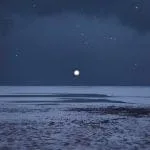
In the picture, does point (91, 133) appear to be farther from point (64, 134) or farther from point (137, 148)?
point (137, 148)

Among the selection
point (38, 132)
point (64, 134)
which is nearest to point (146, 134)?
point (64, 134)

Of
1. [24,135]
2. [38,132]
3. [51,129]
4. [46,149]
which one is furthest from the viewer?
[51,129]

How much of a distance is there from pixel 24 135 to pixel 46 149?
6641 mm

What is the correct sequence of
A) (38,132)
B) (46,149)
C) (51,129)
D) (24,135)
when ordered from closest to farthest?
1. (46,149)
2. (24,135)
3. (38,132)
4. (51,129)

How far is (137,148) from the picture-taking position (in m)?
22.8

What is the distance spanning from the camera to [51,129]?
32938mm

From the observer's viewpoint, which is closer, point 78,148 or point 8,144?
point 78,148

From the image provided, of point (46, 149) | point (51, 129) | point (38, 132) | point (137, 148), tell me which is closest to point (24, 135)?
point (38, 132)

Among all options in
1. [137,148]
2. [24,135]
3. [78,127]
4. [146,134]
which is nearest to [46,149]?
[137,148]

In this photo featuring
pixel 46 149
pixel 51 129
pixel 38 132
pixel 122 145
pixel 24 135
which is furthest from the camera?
pixel 51 129

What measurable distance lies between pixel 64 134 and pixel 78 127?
16.3 ft

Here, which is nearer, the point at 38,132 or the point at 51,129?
the point at 38,132

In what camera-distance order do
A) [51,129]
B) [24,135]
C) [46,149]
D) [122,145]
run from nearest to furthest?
1. [46,149]
2. [122,145]
3. [24,135]
4. [51,129]

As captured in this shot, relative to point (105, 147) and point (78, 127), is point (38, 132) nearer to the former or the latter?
point (78, 127)
